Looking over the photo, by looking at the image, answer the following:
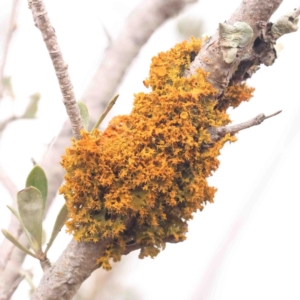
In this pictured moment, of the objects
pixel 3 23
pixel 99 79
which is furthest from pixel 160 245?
pixel 3 23

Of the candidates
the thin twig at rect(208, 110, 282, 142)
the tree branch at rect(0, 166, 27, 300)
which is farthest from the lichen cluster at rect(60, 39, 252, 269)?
the tree branch at rect(0, 166, 27, 300)

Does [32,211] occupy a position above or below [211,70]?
below

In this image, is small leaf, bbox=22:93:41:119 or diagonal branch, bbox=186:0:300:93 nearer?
diagonal branch, bbox=186:0:300:93

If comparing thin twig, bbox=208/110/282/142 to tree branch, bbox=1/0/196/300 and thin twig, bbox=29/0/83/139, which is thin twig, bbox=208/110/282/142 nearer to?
thin twig, bbox=29/0/83/139

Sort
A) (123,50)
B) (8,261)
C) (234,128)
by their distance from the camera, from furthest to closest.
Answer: (123,50)
(8,261)
(234,128)

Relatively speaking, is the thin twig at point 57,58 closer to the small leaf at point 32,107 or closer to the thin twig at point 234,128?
the thin twig at point 234,128

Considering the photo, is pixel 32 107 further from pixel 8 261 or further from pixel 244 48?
pixel 244 48

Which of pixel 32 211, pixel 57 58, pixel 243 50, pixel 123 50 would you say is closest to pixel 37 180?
pixel 32 211
